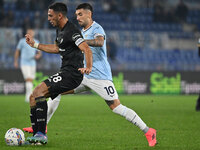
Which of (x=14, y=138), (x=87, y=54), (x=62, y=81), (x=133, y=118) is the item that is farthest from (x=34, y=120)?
Answer: (x=133, y=118)

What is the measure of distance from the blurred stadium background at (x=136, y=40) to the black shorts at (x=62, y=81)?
14019 millimetres

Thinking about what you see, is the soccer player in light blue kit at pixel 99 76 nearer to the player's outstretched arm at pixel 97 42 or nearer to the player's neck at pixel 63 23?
the player's outstretched arm at pixel 97 42

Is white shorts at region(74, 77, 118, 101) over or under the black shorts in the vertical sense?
under

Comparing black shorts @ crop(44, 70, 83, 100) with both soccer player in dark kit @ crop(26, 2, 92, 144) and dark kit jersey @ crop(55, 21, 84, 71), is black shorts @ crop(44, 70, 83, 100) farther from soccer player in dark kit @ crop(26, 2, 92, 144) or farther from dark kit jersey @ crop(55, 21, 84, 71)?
dark kit jersey @ crop(55, 21, 84, 71)

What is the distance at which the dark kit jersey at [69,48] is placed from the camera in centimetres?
650

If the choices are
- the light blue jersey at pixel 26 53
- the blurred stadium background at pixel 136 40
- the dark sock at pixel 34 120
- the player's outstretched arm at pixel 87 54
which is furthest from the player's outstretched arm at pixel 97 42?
the blurred stadium background at pixel 136 40

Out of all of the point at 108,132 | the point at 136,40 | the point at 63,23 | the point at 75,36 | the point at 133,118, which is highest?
the point at 63,23

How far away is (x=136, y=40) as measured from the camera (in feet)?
81.7

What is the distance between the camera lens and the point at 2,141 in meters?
6.93

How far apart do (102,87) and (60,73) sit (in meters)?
0.74

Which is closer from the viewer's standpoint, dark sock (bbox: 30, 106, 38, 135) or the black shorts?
the black shorts

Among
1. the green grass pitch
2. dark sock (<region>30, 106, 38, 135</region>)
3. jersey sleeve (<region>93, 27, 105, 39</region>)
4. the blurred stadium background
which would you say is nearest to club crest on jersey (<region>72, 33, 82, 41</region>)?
jersey sleeve (<region>93, 27, 105, 39</region>)

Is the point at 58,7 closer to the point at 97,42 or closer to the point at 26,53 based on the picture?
the point at 97,42

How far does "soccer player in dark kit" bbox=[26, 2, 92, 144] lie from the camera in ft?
20.8
